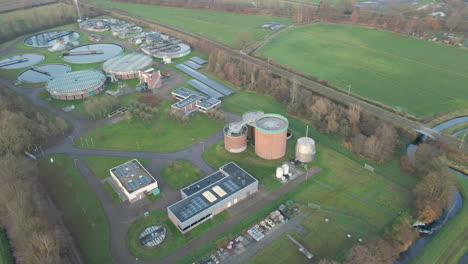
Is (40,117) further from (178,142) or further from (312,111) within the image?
(312,111)

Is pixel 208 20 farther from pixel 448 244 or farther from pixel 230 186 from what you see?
pixel 448 244

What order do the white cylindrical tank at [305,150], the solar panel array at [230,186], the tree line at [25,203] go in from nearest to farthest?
the tree line at [25,203] < the solar panel array at [230,186] < the white cylindrical tank at [305,150]

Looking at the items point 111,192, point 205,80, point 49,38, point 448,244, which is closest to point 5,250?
point 111,192

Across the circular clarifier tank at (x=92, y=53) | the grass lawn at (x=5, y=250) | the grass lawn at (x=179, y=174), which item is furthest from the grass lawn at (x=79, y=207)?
the circular clarifier tank at (x=92, y=53)

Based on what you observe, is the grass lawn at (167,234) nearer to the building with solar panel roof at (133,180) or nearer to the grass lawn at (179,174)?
the building with solar panel roof at (133,180)

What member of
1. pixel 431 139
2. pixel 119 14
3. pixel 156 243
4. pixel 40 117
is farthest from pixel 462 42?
pixel 119 14

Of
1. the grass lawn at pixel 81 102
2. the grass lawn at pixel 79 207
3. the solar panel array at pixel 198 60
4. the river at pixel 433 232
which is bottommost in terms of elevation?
the river at pixel 433 232
